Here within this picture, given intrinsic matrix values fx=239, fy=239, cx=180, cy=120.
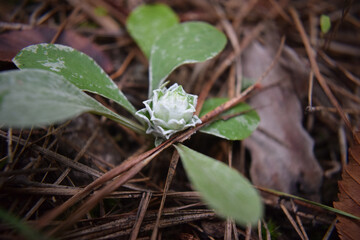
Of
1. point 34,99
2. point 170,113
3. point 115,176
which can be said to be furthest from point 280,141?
point 34,99

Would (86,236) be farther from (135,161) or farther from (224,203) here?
(224,203)

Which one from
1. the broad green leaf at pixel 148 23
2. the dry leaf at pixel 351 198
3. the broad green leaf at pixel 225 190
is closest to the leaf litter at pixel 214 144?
the dry leaf at pixel 351 198

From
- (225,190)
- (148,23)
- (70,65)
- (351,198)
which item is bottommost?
(351,198)

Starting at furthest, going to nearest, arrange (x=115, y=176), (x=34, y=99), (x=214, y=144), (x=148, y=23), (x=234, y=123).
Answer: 1. (x=148, y=23)
2. (x=214, y=144)
3. (x=234, y=123)
4. (x=115, y=176)
5. (x=34, y=99)

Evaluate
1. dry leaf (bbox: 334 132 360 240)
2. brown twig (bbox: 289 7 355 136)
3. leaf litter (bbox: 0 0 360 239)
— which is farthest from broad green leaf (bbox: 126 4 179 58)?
dry leaf (bbox: 334 132 360 240)

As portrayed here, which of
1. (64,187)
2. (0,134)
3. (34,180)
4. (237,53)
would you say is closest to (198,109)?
(237,53)

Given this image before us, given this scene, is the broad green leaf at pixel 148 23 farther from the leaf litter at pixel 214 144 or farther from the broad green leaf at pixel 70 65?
the broad green leaf at pixel 70 65

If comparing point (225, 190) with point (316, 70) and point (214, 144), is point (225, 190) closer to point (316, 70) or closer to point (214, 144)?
point (214, 144)
